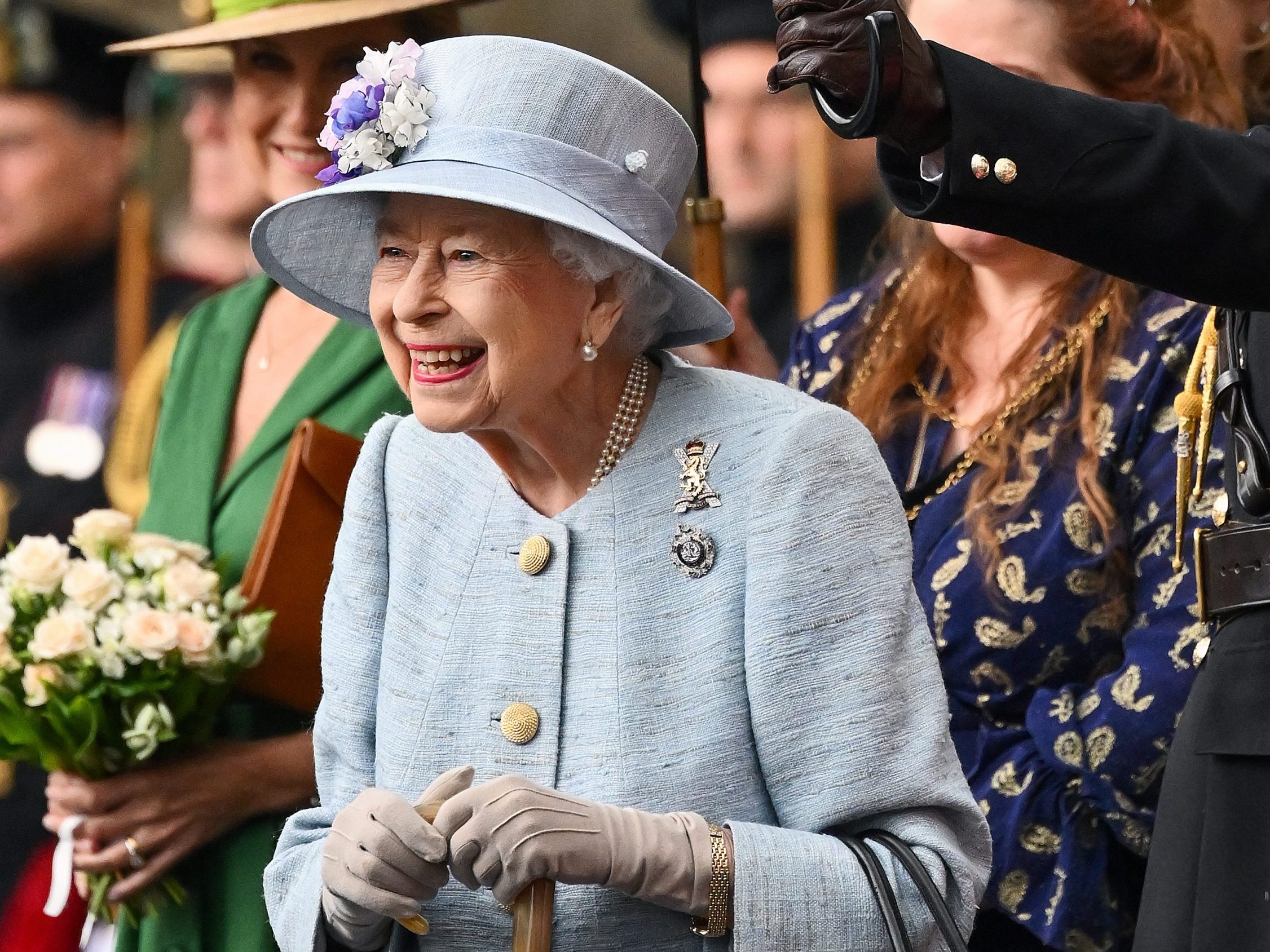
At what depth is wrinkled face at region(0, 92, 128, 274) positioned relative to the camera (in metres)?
4.73

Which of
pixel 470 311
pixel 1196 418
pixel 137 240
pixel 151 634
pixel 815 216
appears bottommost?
pixel 151 634

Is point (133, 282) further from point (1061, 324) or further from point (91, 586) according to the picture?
point (1061, 324)

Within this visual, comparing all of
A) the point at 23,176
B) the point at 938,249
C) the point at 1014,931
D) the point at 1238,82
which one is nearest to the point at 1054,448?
the point at 938,249

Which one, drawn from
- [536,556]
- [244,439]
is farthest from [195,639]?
[536,556]

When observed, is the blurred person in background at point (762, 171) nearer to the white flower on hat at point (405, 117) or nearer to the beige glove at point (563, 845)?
the white flower on hat at point (405, 117)

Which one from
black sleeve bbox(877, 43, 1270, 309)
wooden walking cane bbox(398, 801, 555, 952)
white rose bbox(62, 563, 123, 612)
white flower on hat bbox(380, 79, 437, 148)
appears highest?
white flower on hat bbox(380, 79, 437, 148)

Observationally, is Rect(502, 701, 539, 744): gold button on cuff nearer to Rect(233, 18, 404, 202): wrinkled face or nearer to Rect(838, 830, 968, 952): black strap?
Rect(838, 830, 968, 952): black strap

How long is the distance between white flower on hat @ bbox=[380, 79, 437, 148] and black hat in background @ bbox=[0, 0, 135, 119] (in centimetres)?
275

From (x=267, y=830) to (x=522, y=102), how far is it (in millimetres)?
1493

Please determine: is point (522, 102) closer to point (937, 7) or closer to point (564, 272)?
point (564, 272)

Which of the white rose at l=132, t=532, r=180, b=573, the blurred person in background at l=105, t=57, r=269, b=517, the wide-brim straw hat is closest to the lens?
the white rose at l=132, t=532, r=180, b=573

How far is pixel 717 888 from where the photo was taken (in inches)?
79.1

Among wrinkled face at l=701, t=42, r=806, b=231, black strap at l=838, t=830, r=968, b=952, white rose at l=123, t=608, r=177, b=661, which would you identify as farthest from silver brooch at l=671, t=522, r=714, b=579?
wrinkled face at l=701, t=42, r=806, b=231

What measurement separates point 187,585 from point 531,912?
1222 mm
